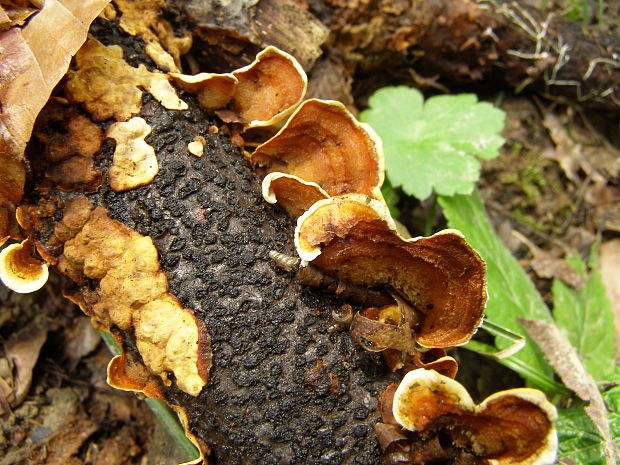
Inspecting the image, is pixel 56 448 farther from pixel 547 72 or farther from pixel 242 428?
pixel 547 72

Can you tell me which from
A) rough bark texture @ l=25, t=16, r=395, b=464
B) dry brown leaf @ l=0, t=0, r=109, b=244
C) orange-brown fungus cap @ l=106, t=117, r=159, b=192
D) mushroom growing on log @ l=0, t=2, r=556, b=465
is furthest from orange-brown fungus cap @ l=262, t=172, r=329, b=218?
dry brown leaf @ l=0, t=0, r=109, b=244

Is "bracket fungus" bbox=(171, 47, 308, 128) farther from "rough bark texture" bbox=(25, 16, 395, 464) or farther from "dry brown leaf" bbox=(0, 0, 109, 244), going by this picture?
"dry brown leaf" bbox=(0, 0, 109, 244)

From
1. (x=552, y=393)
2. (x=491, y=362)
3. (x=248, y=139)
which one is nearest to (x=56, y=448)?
(x=248, y=139)

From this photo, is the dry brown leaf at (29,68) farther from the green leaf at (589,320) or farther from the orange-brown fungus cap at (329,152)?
the green leaf at (589,320)

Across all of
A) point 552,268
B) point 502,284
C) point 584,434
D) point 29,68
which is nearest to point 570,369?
point 584,434

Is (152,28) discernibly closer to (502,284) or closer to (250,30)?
(250,30)
